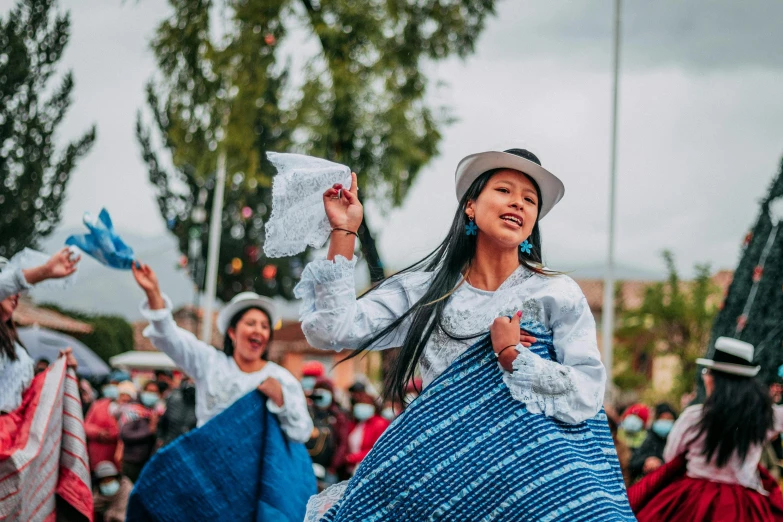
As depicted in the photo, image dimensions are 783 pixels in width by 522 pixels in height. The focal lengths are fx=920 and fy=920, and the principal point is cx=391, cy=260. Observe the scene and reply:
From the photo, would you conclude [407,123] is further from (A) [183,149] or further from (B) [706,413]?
(B) [706,413]

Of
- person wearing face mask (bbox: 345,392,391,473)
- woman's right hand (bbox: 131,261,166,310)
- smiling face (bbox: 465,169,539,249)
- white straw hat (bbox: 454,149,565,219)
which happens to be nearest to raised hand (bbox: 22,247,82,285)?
woman's right hand (bbox: 131,261,166,310)

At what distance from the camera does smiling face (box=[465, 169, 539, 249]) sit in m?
3.10

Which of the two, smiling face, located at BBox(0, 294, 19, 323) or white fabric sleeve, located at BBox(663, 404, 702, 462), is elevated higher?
smiling face, located at BBox(0, 294, 19, 323)

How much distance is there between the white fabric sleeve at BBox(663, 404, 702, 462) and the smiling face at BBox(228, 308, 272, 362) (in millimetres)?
2530

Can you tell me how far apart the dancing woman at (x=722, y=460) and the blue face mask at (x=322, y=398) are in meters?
4.70

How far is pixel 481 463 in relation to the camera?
271 centimetres

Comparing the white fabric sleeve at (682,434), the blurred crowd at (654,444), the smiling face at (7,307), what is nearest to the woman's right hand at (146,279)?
the smiling face at (7,307)

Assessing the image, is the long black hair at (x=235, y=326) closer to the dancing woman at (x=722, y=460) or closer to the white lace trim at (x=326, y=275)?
the dancing woman at (x=722, y=460)

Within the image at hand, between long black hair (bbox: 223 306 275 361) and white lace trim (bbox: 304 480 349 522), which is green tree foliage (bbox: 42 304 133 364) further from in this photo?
white lace trim (bbox: 304 480 349 522)

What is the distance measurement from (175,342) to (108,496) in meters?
3.34

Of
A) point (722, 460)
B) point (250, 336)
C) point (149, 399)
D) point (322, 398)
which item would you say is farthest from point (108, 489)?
point (722, 460)

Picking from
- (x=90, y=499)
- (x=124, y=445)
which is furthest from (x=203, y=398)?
(x=124, y=445)

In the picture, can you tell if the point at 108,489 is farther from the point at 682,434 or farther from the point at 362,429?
the point at 682,434

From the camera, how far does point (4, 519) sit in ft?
14.9
